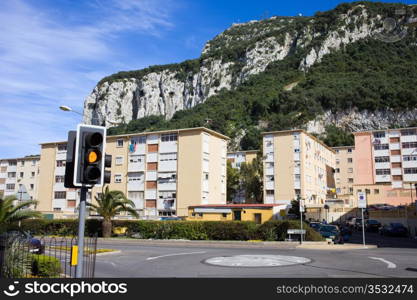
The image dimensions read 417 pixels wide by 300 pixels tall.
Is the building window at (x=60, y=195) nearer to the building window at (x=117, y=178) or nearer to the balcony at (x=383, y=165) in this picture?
the building window at (x=117, y=178)

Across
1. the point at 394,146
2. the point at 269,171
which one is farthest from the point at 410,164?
the point at 269,171

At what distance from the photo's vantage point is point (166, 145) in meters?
60.0

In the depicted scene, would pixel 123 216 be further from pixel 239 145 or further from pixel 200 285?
pixel 239 145

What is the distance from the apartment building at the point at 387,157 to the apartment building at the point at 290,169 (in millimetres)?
21235

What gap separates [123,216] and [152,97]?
139 meters

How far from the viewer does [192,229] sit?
103ft

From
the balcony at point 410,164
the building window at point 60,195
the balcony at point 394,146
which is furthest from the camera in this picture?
the balcony at point 394,146

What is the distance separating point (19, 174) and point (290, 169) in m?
66.4

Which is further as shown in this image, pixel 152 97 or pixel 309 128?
pixel 152 97

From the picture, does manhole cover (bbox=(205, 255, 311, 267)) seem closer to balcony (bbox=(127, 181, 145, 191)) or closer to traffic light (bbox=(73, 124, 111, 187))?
traffic light (bbox=(73, 124, 111, 187))

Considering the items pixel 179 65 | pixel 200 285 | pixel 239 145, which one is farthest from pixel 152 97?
pixel 200 285

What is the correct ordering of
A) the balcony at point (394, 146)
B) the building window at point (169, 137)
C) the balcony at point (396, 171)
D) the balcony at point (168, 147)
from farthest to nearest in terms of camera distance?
the balcony at point (394, 146) → the balcony at point (396, 171) → the building window at point (169, 137) → the balcony at point (168, 147)

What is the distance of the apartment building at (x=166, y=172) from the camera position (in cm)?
5656

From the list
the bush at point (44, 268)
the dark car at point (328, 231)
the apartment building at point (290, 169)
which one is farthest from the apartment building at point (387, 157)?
the bush at point (44, 268)
